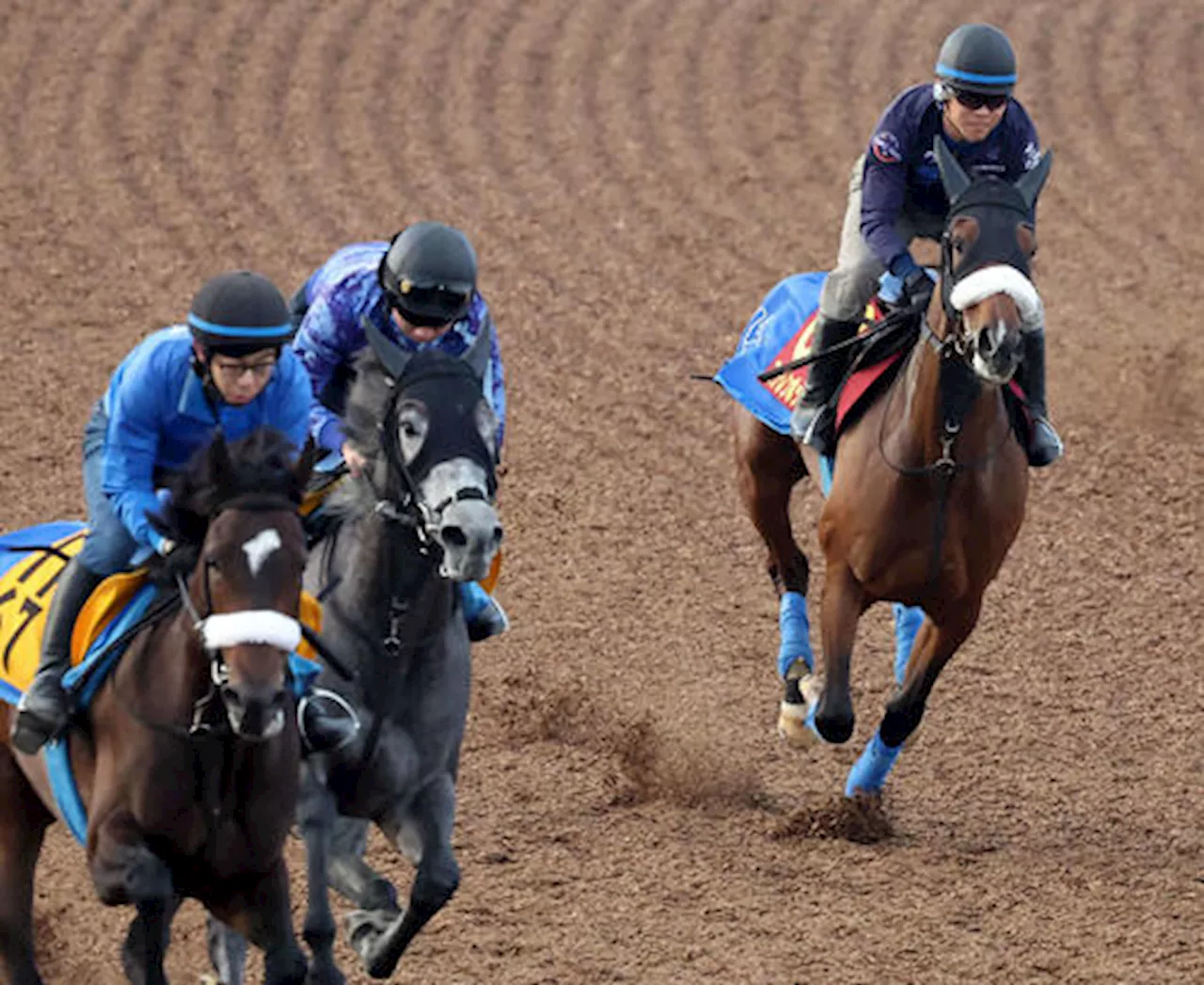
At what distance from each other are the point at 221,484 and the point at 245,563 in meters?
0.28

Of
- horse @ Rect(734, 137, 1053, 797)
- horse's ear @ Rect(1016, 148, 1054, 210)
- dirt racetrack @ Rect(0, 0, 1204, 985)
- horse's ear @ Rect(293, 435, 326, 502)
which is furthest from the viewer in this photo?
dirt racetrack @ Rect(0, 0, 1204, 985)

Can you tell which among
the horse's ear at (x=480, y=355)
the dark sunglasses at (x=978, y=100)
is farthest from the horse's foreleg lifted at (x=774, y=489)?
the horse's ear at (x=480, y=355)

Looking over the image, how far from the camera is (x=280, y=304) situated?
6750 millimetres

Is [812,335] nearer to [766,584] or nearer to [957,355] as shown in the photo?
[957,355]

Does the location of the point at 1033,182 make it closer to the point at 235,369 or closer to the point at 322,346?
the point at 322,346

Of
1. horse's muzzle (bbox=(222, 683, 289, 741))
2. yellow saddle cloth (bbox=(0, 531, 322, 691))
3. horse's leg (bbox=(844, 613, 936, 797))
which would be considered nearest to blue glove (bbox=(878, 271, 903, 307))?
horse's leg (bbox=(844, 613, 936, 797))

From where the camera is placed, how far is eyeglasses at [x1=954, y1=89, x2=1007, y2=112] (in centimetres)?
899

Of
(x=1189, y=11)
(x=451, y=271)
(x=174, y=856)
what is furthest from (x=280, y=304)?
(x=1189, y=11)

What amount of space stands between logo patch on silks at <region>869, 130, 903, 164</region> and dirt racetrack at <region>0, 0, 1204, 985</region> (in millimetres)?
2526

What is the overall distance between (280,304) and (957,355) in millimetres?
2819

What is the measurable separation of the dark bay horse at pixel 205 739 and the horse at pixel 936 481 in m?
2.83

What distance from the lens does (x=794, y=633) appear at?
33.6ft

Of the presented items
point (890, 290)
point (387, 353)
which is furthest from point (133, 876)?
point (890, 290)

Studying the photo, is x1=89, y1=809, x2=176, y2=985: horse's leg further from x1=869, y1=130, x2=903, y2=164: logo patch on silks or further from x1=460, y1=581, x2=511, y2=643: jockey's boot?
x1=869, y1=130, x2=903, y2=164: logo patch on silks
